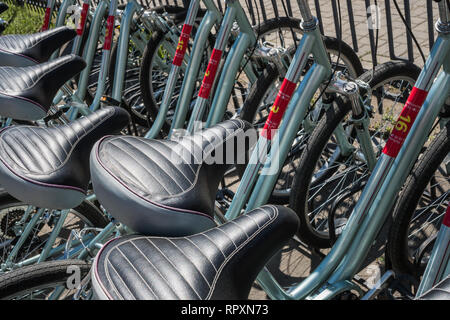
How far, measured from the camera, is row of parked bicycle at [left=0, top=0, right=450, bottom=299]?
1.45 metres

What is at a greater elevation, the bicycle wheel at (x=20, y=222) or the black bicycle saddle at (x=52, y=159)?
the black bicycle saddle at (x=52, y=159)

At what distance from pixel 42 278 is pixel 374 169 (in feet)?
4.64

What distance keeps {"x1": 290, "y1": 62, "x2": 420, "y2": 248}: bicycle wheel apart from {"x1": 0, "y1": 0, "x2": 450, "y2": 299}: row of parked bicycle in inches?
0.4

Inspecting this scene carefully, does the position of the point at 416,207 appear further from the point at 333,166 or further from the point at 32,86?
the point at 32,86

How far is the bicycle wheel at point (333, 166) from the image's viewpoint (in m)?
2.41

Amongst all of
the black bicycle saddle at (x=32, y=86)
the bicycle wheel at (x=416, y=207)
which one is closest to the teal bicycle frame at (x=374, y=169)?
the bicycle wheel at (x=416, y=207)

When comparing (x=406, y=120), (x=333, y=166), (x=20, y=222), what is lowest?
(x=20, y=222)

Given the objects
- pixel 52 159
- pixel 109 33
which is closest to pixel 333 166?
pixel 52 159

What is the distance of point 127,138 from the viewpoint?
1.88m

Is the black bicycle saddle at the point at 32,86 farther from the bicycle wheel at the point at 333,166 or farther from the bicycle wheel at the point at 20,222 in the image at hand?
the bicycle wheel at the point at 333,166

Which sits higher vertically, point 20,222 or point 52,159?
point 52,159

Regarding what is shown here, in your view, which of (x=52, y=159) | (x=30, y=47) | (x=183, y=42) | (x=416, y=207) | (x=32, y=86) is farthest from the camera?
(x=183, y=42)

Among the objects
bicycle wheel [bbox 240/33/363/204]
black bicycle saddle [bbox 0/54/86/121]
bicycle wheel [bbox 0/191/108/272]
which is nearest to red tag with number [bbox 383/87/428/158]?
bicycle wheel [bbox 240/33/363/204]

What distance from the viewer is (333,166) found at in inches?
119
